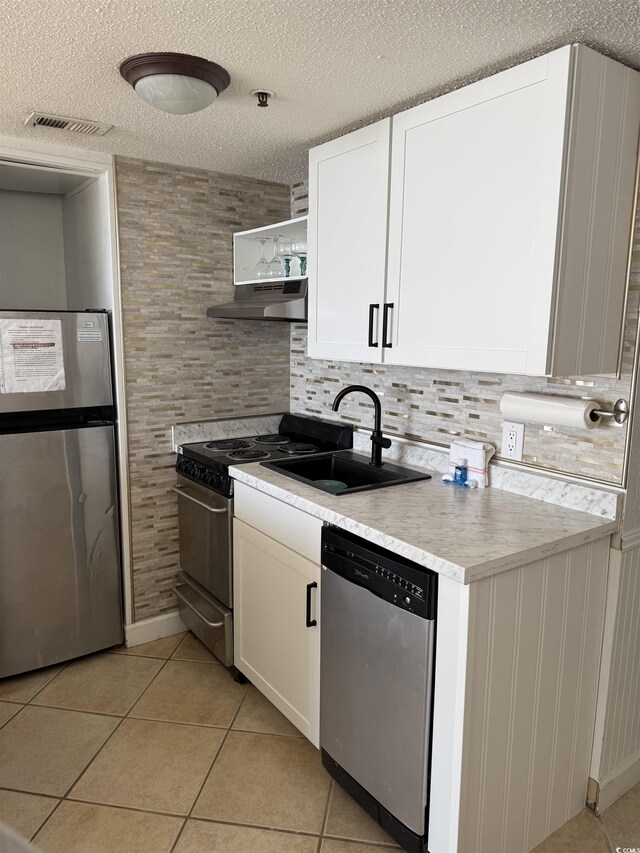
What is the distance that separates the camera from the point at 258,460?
8.33ft

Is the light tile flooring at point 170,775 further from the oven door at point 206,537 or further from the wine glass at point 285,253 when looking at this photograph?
the wine glass at point 285,253

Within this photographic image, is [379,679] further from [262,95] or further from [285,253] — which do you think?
[285,253]

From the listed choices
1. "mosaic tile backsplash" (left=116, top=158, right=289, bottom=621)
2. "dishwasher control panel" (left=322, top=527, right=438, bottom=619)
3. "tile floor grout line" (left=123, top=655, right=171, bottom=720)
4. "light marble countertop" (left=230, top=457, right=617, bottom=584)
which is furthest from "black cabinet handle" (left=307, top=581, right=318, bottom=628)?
"mosaic tile backsplash" (left=116, top=158, right=289, bottom=621)

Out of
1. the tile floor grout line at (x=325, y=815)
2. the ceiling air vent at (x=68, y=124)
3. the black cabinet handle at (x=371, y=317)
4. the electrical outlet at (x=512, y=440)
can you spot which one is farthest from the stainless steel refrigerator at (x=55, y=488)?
the electrical outlet at (x=512, y=440)

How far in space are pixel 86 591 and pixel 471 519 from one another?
1769 millimetres

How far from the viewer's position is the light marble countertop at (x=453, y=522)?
1.50 meters

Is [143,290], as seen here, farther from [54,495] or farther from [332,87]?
[332,87]

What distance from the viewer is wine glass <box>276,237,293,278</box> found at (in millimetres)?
2732

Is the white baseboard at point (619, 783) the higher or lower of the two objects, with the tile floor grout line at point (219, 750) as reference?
higher

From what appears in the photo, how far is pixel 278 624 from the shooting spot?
7.21 ft

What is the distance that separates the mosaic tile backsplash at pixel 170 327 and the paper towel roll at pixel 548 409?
1.47 m

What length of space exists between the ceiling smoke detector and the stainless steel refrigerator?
1.14 meters

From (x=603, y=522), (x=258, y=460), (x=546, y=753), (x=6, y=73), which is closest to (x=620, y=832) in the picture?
(x=546, y=753)

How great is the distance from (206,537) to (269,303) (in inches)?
40.7
